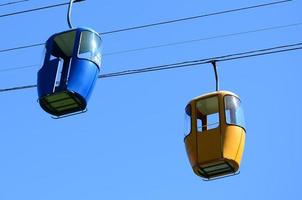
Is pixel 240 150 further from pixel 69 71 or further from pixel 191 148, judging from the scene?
pixel 69 71

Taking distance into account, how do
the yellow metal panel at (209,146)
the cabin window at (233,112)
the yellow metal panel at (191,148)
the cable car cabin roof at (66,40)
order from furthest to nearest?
1. the cabin window at (233,112)
2. the yellow metal panel at (191,148)
3. the cable car cabin roof at (66,40)
4. the yellow metal panel at (209,146)

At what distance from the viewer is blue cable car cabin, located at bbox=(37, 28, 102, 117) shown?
1452 centimetres

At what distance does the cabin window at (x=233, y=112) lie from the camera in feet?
51.1

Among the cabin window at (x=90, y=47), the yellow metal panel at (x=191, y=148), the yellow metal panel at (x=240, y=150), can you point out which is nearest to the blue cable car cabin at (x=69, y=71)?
the cabin window at (x=90, y=47)

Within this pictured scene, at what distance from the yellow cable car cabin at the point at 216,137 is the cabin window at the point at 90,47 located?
2087mm

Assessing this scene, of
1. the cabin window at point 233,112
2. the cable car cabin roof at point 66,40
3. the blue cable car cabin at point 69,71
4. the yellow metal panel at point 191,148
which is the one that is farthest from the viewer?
the cabin window at point 233,112

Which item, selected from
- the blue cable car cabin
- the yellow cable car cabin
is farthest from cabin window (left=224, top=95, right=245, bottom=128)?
the blue cable car cabin

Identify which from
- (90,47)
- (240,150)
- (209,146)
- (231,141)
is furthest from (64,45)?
(240,150)

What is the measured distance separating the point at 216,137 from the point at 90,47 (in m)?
2.65

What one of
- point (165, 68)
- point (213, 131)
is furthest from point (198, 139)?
point (165, 68)

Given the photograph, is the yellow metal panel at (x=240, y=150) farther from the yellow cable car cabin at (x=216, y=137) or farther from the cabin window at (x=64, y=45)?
the cabin window at (x=64, y=45)

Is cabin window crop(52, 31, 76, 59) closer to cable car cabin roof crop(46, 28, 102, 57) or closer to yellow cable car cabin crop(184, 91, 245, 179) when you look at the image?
cable car cabin roof crop(46, 28, 102, 57)

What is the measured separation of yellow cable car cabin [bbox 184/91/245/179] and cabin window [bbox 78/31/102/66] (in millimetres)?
2087

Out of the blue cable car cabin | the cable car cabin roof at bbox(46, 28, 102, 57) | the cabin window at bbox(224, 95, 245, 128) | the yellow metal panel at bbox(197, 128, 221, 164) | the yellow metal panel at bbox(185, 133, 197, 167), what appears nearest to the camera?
the blue cable car cabin
